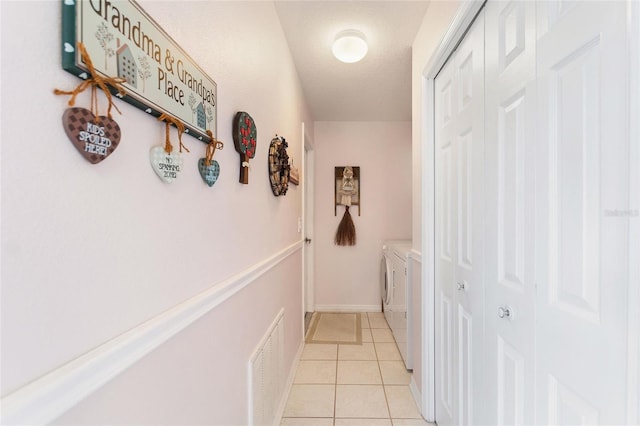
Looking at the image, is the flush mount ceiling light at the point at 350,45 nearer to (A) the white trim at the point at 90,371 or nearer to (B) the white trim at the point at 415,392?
(A) the white trim at the point at 90,371

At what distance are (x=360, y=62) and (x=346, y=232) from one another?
6.75ft

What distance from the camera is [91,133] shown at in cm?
51

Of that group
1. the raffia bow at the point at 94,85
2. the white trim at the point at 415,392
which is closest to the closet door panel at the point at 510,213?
the white trim at the point at 415,392

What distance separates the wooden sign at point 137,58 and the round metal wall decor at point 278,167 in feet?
2.78

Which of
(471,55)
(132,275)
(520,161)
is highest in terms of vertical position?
(471,55)

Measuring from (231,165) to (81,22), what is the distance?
→ 686mm

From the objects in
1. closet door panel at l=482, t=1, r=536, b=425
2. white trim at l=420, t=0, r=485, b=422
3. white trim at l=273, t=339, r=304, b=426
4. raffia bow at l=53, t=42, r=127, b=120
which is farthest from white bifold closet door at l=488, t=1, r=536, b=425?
white trim at l=273, t=339, r=304, b=426

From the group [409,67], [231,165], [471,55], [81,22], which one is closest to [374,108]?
[409,67]

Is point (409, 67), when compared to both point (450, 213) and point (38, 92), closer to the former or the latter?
point (450, 213)

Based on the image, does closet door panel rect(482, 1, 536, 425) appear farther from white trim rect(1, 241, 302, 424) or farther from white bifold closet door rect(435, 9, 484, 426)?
white trim rect(1, 241, 302, 424)

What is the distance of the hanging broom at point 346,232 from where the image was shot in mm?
3869

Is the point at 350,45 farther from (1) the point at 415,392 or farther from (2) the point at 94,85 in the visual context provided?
(1) the point at 415,392

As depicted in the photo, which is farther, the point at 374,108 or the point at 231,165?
the point at 374,108

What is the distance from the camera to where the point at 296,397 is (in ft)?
6.77
